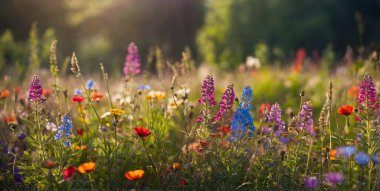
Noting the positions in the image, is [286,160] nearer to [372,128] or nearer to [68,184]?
[372,128]

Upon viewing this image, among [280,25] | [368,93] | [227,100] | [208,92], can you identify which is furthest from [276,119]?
[280,25]

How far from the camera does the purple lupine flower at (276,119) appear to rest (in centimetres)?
322

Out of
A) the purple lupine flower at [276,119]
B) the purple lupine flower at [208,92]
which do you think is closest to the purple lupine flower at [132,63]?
the purple lupine flower at [208,92]

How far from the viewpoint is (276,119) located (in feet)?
10.6

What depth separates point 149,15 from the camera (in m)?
25.7

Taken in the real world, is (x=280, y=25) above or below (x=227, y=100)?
above

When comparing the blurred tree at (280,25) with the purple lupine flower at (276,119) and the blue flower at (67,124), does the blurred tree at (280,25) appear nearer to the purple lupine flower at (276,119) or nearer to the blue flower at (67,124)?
the purple lupine flower at (276,119)

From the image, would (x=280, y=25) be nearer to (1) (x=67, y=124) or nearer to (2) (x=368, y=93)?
(2) (x=368, y=93)

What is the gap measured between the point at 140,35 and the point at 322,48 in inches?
342

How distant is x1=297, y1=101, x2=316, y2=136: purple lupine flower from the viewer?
3.16 meters

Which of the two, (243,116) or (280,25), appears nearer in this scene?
(243,116)

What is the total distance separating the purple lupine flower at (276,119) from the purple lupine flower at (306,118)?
0.38ft

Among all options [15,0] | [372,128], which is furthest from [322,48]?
[372,128]

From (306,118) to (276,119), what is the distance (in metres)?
0.19
